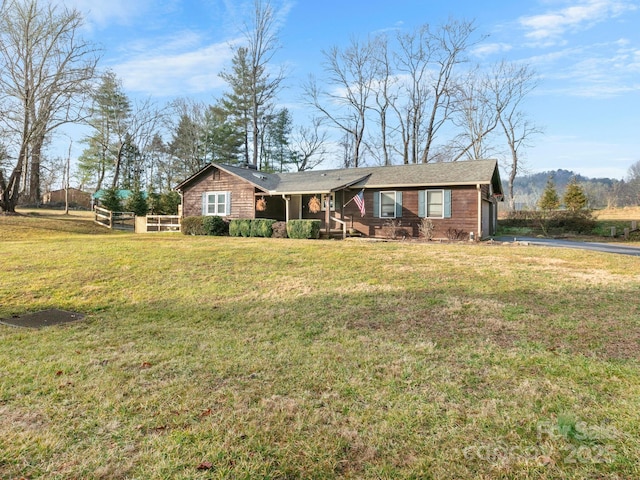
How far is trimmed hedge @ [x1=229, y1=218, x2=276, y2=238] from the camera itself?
1747cm

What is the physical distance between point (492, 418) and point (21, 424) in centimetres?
328

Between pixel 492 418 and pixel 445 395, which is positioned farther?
pixel 445 395

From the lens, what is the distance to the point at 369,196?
18.5 metres

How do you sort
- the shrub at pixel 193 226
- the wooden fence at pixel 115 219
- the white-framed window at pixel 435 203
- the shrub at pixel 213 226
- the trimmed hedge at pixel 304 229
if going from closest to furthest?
1. the trimmed hedge at pixel 304 229
2. the white-framed window at pixel 435 203
3. the shrub at pixel 213 226
4. the shrub at pixel 193 226
5. the wooden fence at pixel 115 219

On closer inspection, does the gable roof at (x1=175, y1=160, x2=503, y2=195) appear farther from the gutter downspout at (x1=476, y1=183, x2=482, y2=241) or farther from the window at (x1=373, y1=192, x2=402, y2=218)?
the window at (x1=373, y1=192, x2=402, y2=218)

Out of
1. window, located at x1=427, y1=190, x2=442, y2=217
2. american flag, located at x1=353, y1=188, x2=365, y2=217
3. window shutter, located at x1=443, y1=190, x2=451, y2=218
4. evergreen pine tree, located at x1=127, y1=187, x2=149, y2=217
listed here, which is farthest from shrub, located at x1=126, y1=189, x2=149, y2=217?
window shutter, located at x1=443, y1=190, x2=451, y2=218

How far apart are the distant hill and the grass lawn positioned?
31729 millimetres

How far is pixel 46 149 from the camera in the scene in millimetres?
29422

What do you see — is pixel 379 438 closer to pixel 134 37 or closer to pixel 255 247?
pixel 255 247

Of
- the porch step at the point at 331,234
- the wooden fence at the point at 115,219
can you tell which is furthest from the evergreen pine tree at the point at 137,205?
the porch step at the point at 331,234

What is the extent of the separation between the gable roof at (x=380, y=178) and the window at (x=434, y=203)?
47cm

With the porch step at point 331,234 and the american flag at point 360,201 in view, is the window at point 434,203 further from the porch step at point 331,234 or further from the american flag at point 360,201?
the porch step at point 331,234

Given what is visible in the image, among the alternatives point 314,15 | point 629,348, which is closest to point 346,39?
point 314,15

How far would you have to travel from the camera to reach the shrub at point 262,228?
57.2ft
